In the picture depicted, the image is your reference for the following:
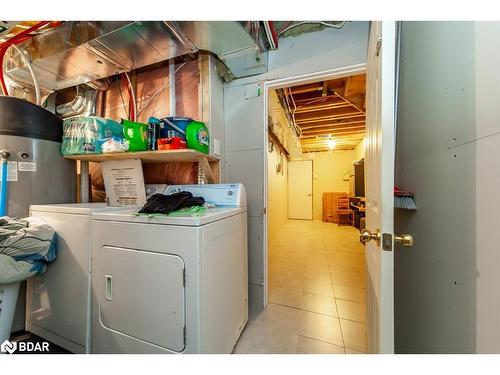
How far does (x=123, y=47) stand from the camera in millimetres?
1401

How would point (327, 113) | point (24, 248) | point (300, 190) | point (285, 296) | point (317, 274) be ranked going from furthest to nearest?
point (300, 190), point (327, 113), point (317, 274), point (285, 296), point (24, 248)

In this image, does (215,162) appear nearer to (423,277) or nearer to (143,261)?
(143,261)

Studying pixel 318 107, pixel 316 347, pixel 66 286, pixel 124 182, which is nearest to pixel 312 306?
pixel 316 347

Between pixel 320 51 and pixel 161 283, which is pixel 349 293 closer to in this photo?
pixel 161 283

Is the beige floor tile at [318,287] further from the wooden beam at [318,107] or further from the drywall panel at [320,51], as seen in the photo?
the wooden beam at [318,107]

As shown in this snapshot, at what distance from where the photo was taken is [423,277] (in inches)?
35.4

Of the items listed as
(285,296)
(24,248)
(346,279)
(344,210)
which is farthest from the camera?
(344,210)

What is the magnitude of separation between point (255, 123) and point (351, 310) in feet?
6.45

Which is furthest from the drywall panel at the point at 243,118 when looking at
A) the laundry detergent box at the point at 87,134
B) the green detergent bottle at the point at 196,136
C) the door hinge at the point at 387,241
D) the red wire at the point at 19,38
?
the red wire at the point at 19,38

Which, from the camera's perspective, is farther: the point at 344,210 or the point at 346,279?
the point at 344,210

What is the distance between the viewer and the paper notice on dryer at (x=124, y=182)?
159 centimetres

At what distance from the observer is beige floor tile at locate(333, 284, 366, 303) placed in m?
1.90
